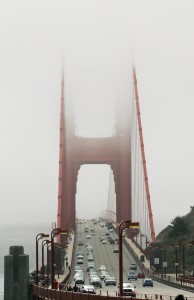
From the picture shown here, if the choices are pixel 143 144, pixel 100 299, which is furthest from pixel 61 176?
pixel 100 299

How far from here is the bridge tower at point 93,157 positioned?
110625 millimetres

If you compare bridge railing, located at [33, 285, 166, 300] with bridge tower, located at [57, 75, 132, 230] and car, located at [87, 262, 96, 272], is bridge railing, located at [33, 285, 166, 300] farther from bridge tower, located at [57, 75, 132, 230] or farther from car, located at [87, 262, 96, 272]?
bridge tower, located at [57, 75, 132, 230]

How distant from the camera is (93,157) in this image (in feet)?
370

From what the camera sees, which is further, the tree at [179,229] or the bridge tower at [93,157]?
the tree at [179,229]

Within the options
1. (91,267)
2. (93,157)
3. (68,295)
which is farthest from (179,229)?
(68,295)

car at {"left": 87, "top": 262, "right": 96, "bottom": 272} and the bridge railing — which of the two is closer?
the bridge railing

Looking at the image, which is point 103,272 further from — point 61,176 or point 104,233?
point 104,233

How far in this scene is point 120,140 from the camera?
111 meters

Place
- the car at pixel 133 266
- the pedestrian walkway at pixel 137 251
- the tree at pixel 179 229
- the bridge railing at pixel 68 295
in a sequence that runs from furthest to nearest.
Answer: the tree at pixel 179 229
the pedestrian walkway at pixel 137 251
the car at pixel 133 266
the bridge railing at pixel 68 295

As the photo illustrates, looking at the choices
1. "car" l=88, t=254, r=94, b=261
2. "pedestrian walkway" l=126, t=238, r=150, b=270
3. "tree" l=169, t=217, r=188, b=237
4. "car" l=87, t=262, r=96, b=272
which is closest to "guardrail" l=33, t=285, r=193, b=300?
"car" l=87, t=262, r=96, b=272

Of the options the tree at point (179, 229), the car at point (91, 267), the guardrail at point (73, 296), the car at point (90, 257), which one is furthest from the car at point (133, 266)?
the tree at point (179, 229)

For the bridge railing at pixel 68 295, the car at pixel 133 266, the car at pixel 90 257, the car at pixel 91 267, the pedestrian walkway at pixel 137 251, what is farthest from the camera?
the car at pixel 90 257

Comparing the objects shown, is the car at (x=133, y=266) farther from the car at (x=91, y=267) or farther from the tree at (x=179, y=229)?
the tree at (x=179, y=229)

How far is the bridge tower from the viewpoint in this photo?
11062cm
